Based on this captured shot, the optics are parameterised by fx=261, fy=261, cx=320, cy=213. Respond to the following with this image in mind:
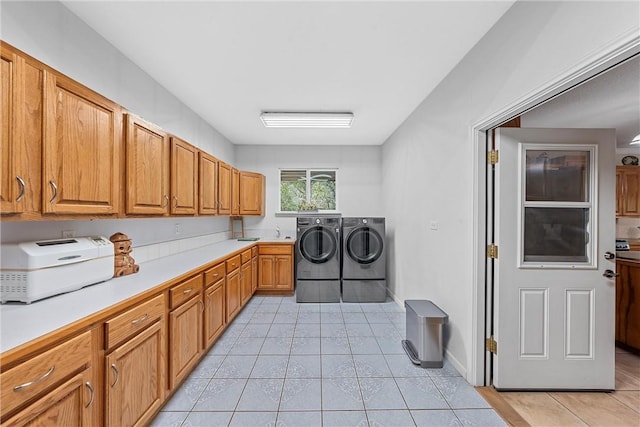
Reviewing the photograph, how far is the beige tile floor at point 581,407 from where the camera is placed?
170 centimetres

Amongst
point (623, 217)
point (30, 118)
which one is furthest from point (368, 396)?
point (623, 217)

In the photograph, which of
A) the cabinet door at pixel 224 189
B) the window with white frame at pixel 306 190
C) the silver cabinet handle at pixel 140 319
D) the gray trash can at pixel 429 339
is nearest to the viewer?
the silver cabinet handle at pixel 140 319

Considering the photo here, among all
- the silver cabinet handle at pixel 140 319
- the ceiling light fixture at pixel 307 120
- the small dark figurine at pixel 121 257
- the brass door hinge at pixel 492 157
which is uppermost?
the ceiling light fixture at pixel 307 120

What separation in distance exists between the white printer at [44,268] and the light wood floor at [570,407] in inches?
110

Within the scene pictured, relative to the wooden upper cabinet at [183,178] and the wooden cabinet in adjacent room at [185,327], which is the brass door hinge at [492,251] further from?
the wooden upper cabinet at [183,178]

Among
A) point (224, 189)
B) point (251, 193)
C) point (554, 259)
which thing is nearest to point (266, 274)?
point (251, 193)

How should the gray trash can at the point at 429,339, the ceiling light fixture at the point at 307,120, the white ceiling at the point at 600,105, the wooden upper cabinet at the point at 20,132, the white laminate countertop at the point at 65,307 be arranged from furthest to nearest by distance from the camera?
the ceiling light fixture at the point at 307,120, the gray trash can at the point at 429,339, the white ceiling at the point at 600,105, the wooden upper cabinet at the point at 20,132, the white laminate countertop at the point at 65,307

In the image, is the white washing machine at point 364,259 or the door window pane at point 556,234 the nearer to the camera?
the door window pane at point 556,234

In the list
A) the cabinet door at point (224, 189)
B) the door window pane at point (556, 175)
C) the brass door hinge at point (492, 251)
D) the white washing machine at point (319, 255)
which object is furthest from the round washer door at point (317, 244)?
the door window pane at point (556, 175)

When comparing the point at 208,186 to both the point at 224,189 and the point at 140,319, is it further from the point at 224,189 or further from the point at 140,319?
the point at 140,319

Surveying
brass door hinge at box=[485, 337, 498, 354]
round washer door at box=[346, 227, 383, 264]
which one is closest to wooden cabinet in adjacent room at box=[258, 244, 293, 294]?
round washer door at box=[346, 227, 383, 264]

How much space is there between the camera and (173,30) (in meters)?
1.85

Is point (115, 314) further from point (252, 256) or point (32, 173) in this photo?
point (252, 256)

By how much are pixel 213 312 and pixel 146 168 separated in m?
1.43
